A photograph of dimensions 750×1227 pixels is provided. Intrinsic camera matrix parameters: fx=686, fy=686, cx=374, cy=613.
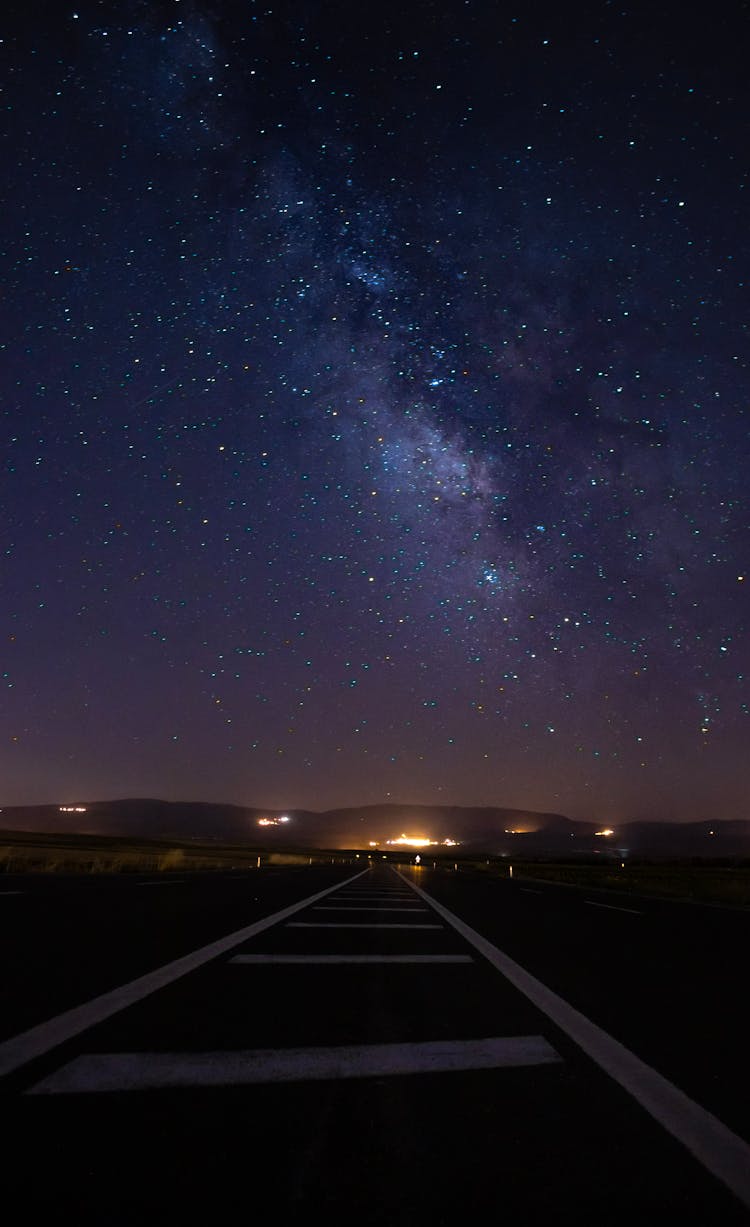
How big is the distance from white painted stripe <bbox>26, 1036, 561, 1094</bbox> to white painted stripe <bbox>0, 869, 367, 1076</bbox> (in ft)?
0.88

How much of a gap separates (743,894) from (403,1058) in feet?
64.5

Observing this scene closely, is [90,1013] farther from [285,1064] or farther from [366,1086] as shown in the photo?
[366,1086]

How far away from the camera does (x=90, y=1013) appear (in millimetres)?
3562

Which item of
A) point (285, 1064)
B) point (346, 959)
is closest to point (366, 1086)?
point (285, 1064)

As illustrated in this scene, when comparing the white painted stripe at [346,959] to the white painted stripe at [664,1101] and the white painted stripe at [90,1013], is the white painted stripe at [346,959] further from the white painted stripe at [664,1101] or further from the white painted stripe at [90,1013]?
the white painted stripe at [664,1101]

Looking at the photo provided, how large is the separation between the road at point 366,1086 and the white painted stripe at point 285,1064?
0.01m

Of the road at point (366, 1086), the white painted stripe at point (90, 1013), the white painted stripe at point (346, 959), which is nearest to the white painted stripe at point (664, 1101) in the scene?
the road at point (366, 1086)

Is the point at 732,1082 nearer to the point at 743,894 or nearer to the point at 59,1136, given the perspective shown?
the point at 59,1136

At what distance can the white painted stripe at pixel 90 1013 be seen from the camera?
288 cm

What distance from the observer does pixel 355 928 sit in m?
8.51

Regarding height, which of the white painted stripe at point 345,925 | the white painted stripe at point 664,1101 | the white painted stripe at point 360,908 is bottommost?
the white painted stripe at point 360,908

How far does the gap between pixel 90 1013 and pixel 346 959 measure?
2843mm

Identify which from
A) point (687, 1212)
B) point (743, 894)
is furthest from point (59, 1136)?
point (743, 894)

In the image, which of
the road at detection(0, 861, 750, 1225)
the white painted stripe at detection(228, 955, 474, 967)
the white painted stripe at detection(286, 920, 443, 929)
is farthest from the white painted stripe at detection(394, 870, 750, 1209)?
the white painted stripe at detection(286, 920, 443, 929)
